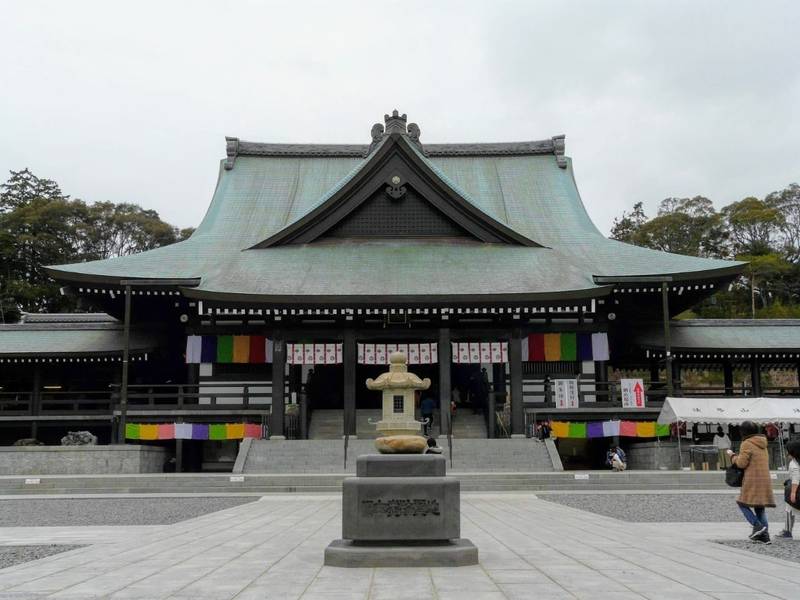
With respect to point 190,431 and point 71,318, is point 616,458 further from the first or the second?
point 71,318

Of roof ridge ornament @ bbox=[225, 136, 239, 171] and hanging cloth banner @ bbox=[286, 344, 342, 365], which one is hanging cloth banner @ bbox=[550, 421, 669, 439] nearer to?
hanging cloth banner @ bbox=[286, 344, 342, 365]

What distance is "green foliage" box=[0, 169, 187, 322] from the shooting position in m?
60.5

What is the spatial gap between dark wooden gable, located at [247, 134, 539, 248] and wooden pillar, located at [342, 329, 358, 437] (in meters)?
5.54

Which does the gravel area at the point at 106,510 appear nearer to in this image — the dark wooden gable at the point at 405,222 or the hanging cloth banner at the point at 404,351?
the hanging cloth banner at the point at 404,351

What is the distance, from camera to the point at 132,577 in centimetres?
771

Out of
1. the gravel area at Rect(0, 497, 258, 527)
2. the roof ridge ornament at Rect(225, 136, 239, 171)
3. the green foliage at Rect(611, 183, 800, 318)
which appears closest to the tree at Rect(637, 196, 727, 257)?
the green foliage at Rect(611, 183, 800, 318)

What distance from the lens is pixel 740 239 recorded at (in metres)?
73.7

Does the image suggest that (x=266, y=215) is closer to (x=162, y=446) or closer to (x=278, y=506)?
(x=162, y=446)

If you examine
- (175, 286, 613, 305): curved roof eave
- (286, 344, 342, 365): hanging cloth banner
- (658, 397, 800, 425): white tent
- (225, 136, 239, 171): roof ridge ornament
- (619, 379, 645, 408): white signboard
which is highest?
(225, 136, 239, 171): roof ridge ornament

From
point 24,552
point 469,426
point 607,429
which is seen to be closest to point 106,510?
point 24,552

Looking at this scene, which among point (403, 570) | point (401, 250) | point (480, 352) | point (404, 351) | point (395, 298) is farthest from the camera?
point (401, 250)

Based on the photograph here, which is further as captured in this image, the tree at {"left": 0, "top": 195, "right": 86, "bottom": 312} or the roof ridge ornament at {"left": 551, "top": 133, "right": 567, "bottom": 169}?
the tree at {"left": 0, "top": 195, "right": 86, "bottom": 312}

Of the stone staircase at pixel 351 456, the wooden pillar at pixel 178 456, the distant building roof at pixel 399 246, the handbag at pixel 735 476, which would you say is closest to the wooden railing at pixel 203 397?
the wooden pillar at pixel 178 456

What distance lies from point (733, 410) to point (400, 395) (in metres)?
17.0
